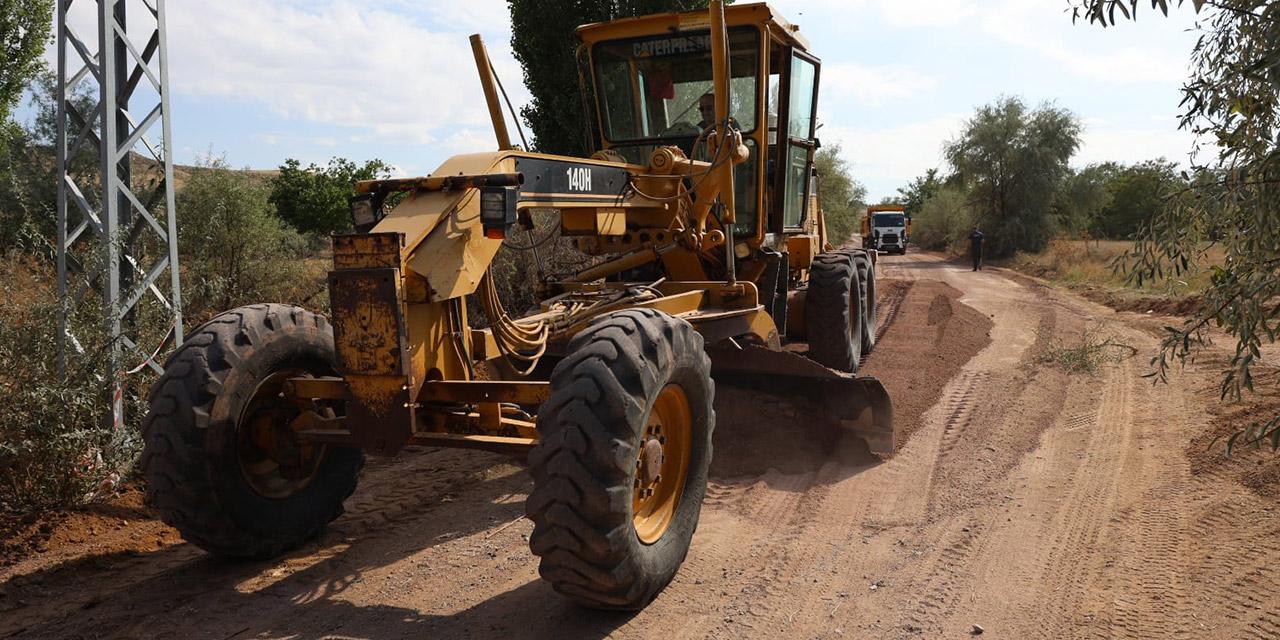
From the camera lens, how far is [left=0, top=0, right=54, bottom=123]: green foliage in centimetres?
1454

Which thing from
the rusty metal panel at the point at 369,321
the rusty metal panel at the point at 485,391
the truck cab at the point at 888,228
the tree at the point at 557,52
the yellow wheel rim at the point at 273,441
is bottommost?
the yellow wheel rim at the point at 273,441

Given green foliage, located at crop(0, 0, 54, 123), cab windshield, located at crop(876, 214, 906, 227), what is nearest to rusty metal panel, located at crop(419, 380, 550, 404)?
green foliage, located at crop(0, 0, 54, 123)

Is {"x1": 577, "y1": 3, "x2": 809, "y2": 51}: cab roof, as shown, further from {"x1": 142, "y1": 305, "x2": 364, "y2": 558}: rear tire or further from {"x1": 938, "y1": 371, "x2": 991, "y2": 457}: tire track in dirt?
{"x1": 142, "y1": 305, "x2": 364, "y2": 558}: rear tire

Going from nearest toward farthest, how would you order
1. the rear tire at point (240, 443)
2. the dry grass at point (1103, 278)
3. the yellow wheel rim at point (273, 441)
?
the rear tire at point (240, 443) < the yellow wheel rim at point (273, 441) < the dry grass at point (1103, 278)

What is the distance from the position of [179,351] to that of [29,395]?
1.70 m

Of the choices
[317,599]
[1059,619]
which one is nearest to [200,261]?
[317,599]

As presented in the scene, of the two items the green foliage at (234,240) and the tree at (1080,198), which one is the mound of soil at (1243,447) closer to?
the green foliage at (234,240)

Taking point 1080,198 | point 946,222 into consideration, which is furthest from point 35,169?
point 946,222

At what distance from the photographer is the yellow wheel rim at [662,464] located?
3951 mm

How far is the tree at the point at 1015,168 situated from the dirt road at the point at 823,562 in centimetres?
3351

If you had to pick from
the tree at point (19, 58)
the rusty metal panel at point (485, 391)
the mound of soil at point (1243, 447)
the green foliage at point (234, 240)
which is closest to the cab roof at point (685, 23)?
the rusty metal panel at point (485, 391)

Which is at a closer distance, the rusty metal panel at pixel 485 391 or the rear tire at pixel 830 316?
the rusty metal panel at pixel 485 391

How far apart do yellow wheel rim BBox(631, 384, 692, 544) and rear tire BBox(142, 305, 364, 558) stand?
5.87 feet

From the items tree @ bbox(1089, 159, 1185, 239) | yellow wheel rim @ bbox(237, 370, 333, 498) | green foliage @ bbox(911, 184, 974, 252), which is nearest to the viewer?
yellow wheel rim @ bbox(237, 370, 333, 498)
